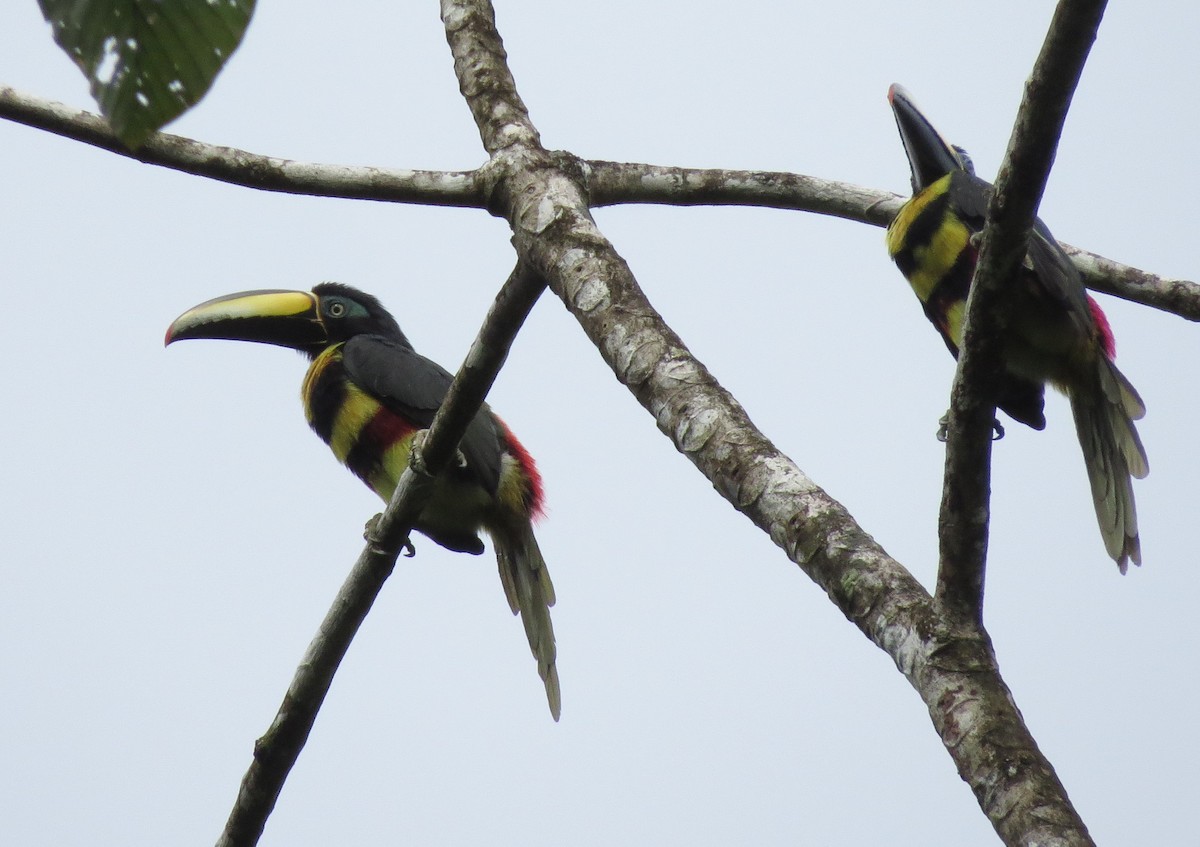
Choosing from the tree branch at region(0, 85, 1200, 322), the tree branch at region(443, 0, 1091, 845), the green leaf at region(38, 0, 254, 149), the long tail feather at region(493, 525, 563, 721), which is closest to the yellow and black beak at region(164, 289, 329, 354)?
the long tail feather at region(493, 525, 563, 721)

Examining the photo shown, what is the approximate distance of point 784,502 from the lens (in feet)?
6.60

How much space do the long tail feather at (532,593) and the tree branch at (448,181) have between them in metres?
1.74

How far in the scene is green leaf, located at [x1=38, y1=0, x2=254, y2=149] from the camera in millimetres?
1014

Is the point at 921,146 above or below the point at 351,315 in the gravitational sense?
above

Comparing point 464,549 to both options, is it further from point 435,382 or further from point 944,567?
point 944,567

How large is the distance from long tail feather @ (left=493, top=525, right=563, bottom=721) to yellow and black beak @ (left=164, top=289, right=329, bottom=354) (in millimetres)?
1227

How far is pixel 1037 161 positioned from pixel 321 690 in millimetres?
2325

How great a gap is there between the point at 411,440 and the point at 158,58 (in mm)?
3565

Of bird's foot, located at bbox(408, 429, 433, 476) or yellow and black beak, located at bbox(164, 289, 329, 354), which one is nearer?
bird's foot, located at bbox(408, 429, 433, 476)

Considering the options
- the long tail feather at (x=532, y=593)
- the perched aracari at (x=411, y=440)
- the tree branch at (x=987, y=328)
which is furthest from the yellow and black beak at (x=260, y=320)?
the tree branch at (x=987, y=328)

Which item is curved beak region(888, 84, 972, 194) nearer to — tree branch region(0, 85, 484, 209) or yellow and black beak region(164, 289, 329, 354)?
tree branch region(0, 85, 484, 209)

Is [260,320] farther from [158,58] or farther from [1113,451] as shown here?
[158,58]

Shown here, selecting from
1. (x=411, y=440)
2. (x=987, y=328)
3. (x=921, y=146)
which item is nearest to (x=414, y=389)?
(x=411, y=440)

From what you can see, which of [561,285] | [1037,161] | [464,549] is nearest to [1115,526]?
[561,285]
